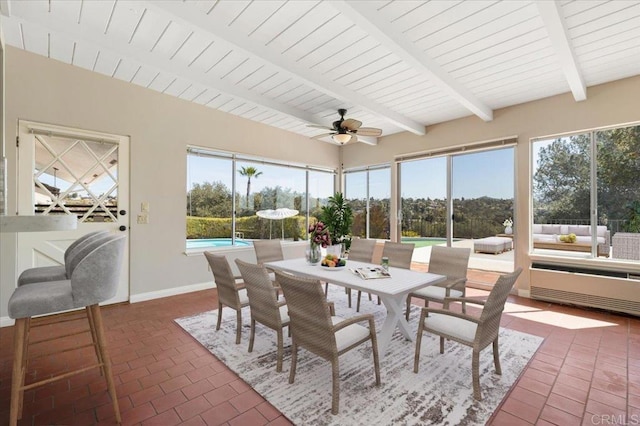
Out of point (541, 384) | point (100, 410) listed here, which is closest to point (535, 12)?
point (541, 384)

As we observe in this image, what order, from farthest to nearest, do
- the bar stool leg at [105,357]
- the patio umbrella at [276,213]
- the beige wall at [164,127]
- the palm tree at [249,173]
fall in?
the patio umbrella at [276,213] < the palm tree at [249,173] < the beige wall at [164,127] < the bar stool leg at [105,357]

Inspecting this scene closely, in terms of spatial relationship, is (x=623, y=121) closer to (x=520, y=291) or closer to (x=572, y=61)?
(x=572, y=61)

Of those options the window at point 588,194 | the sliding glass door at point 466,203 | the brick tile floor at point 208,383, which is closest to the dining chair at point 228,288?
the brick tile floor at point 208,383

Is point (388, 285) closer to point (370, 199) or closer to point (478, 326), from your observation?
point (478, 326)

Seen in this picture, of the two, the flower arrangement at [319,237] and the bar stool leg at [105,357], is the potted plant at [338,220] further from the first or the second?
the bar stool leg at [105,357]

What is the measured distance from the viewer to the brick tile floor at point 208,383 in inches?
72.6

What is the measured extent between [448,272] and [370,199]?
3.50 metres

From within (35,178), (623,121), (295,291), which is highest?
(623,121)

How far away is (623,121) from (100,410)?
6013 millimetres

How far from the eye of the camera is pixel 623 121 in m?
3.65

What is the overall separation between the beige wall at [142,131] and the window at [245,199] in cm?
24

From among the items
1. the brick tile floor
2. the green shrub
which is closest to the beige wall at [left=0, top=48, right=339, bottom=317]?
the green shrub

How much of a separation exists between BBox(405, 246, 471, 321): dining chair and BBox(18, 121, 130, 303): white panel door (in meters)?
3.91

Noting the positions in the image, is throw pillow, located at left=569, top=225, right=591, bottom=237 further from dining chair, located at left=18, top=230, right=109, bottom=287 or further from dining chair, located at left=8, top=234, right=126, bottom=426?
dining chair, located at left=18, top=230, right=109, bottom=287
